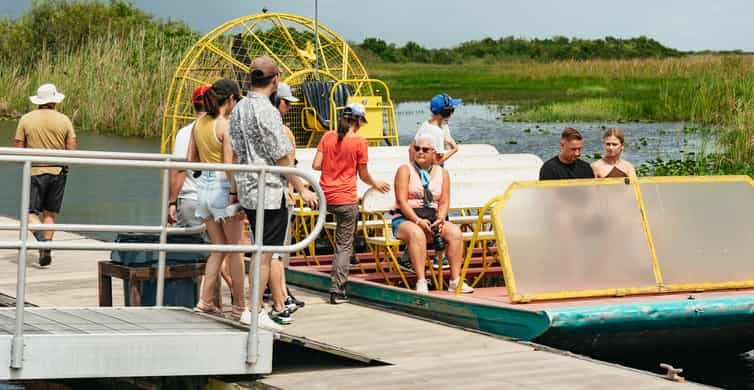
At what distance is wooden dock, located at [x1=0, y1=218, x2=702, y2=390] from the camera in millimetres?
7305

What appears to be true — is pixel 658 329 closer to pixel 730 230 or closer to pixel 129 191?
pixel 730 230

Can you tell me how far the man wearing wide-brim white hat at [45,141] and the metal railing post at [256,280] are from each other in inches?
204

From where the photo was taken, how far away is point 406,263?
10.5m

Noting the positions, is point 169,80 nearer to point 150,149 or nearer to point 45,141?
point 150,149

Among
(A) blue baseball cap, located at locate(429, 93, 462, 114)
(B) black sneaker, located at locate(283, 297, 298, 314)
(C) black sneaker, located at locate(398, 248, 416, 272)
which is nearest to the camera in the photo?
(B) black sneaker, located at locate(283, 297, 298, 314)

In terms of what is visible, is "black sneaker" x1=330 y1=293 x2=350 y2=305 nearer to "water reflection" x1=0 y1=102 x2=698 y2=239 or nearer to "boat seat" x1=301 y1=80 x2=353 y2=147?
"boat seat" x1=301 y1=80 x2=353 y2=147

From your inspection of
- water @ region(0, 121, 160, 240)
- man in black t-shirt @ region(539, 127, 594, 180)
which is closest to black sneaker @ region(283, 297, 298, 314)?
man in black t-shirt @ region(539, 127, 594, 180)

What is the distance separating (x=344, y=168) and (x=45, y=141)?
11.7 ft

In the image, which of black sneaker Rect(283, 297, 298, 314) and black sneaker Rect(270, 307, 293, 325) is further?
black sneaker Rect(283, 297, 298, 314)

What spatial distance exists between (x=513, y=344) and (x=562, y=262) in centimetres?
96

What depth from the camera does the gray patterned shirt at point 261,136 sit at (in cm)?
827

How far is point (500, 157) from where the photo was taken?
12938 mm

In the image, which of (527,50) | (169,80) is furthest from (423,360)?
(527,50)

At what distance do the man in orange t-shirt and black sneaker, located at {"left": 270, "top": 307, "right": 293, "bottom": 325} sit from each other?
1.01 metres
